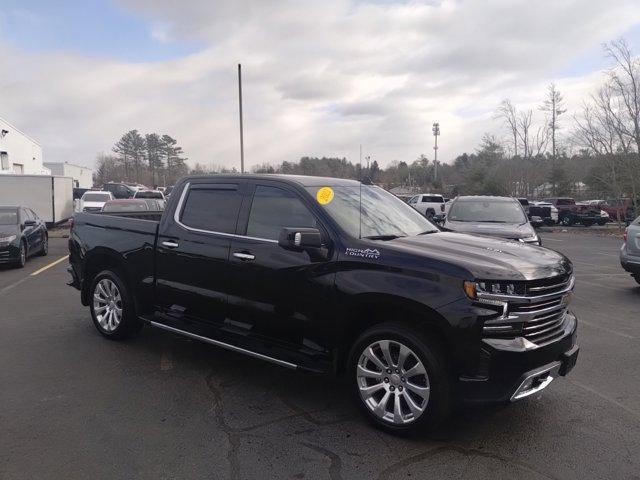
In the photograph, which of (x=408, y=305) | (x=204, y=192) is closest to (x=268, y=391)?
(x=408, y=305)

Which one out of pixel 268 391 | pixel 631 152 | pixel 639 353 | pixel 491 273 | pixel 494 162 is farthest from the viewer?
pixel 494 162

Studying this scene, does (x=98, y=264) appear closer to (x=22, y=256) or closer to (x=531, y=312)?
(x=531, y=312)

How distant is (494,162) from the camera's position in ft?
184

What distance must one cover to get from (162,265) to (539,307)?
357cm

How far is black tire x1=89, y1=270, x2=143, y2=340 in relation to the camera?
5750mm

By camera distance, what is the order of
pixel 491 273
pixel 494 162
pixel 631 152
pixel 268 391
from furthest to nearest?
pixel 494 162, pixel 631 152, pixel 268 391, pixel 491 273

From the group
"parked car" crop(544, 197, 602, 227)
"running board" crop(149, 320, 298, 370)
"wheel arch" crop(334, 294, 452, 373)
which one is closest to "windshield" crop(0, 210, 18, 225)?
"running board" crop(149, 320, 298, 370)

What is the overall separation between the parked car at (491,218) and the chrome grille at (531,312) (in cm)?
575

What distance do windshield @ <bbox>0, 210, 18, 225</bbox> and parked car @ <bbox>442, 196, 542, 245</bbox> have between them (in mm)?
10337

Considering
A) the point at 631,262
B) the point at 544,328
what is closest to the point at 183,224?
the point at 544,328

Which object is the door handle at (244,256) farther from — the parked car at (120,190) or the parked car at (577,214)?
the parked car at (120,190)

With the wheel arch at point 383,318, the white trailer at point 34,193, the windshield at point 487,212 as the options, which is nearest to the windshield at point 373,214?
the wheel arch at point 383,318

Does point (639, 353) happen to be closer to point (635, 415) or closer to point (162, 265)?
point (635, 415)

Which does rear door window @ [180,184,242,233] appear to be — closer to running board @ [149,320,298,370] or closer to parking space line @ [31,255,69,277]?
running board @ [149,320,298,370]
